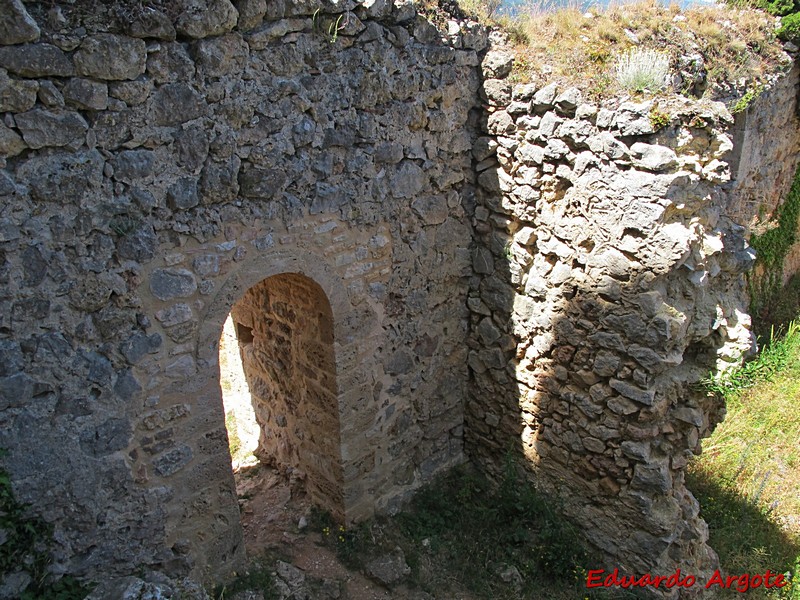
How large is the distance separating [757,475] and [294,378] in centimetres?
502

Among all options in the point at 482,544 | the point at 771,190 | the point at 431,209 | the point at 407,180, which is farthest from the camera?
the point at 771,190

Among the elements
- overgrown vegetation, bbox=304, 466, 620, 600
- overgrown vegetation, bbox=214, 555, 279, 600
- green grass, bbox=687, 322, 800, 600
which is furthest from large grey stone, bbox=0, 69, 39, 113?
green grass, bbox=687, 322, 800, 600

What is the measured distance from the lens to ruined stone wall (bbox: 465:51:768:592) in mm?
4324

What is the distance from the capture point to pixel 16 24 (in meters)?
2.89

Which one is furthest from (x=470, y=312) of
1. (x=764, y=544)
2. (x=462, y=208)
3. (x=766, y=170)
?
(x=766, y=170)

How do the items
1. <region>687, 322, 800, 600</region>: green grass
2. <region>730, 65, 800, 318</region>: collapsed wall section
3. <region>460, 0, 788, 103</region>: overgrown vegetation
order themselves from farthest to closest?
<region>730, 65, 800, 318</region>: collapsed wall section → <region>687, 322, 800, 600</region>: green grass → <region>460, 0, 788, 103</region>: overgrown vegetation

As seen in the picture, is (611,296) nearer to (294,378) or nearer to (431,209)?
(431,209)

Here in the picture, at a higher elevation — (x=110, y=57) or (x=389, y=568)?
(x=110, y=57)

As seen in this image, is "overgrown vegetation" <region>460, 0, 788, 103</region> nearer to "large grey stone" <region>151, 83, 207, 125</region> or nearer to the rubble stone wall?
the rubble stone wall

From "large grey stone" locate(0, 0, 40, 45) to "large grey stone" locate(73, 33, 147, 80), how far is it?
217mm

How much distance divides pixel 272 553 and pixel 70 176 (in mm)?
3170

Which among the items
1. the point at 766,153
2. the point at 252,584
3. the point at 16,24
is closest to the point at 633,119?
the point at 16,24

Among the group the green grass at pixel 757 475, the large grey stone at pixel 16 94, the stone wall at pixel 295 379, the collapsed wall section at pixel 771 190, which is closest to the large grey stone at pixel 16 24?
the large grey stone at pixel 16 94

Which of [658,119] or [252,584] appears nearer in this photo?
[658,119]
